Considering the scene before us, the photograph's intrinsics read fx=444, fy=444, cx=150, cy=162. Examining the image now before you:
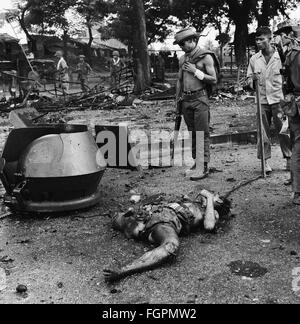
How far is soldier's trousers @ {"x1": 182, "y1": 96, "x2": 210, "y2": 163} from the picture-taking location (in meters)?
6.57

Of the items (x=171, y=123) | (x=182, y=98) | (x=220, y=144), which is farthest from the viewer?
(x=171, y=123)

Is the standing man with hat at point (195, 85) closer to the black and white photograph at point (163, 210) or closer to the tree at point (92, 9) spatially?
the black and white photograph at point (163, 210)

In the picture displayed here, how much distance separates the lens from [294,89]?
4.96 metres

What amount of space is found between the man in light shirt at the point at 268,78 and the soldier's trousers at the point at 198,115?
0.75m

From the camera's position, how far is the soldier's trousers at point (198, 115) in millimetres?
6570

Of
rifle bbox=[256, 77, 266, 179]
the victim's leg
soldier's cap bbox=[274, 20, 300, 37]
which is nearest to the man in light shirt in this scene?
rifle bbox=[256, 77, 266, 179]

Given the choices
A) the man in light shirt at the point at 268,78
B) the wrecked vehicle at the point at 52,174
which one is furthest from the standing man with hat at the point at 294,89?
the wrecked vehicle at the point at 52,174

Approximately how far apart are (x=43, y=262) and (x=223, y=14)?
37.7 metres

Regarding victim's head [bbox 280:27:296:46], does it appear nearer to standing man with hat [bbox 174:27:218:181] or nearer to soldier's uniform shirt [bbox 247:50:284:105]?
soldier's uniform shirt [bbox 247:50:284:105]

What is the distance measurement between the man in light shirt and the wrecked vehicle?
2666 millimetres

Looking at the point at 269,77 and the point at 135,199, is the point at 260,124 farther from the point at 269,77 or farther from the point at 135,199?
the point at 135,199

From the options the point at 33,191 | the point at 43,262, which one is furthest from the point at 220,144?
the point at 43,262
